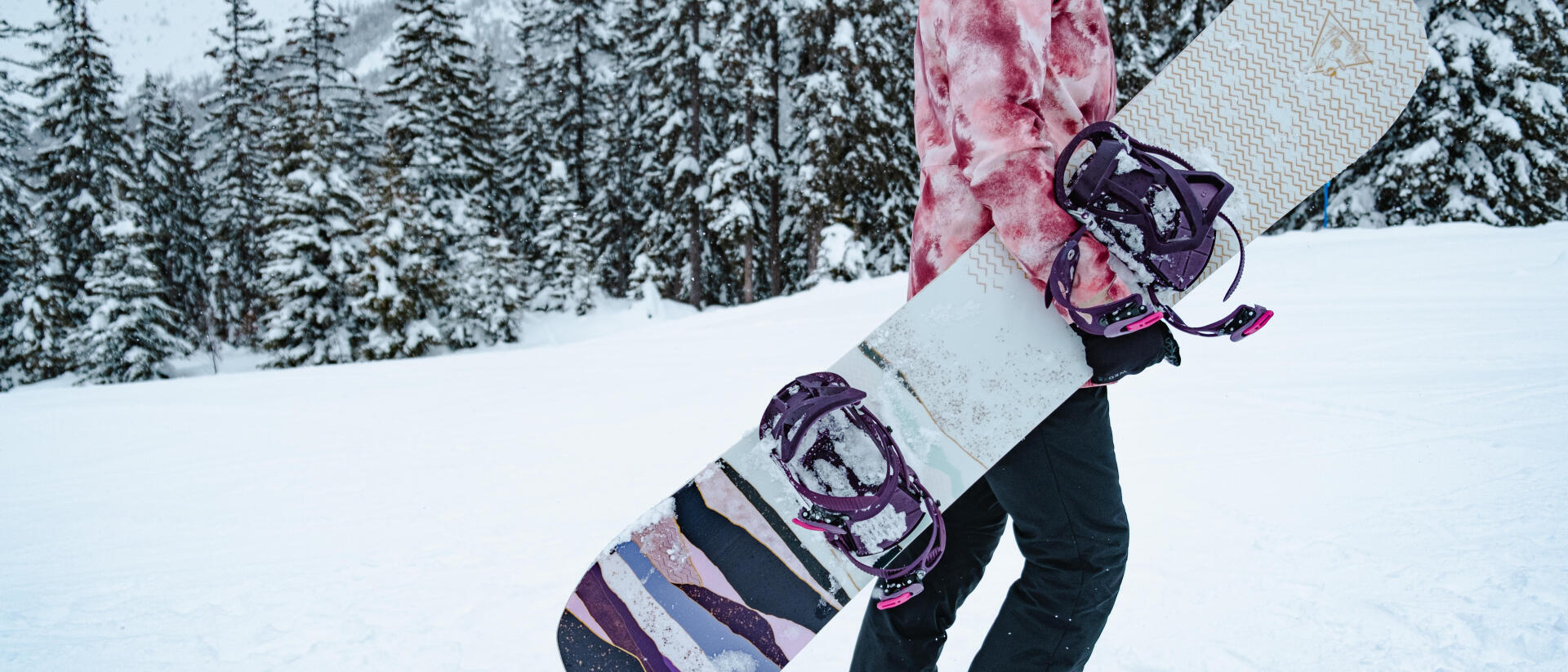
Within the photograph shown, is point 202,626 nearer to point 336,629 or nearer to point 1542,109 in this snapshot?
point 336,629

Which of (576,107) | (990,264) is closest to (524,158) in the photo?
(576,107)

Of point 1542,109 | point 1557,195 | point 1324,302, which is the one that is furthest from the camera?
point 1557,195

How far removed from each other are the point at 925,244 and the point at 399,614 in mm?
1820

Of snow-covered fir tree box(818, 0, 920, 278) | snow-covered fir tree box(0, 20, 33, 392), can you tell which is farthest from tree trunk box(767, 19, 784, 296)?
snow-covered fir tree box(0, 20, 33, 392)

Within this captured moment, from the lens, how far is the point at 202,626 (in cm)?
204

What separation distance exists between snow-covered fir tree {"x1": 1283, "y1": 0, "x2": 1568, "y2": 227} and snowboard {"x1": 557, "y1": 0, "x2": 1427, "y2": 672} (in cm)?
1276

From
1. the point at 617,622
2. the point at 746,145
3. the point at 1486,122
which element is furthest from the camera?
the point at 746,145

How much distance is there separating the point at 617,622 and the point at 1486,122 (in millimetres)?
14828

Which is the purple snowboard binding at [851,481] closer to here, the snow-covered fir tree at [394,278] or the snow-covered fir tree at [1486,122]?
the snow-covered fir tree at [1486,122]

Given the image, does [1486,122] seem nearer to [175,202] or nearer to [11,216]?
[175,202]

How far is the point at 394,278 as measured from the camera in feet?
52.5

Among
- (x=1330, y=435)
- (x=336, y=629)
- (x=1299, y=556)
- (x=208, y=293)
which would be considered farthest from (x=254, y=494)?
(x=208, y=293)

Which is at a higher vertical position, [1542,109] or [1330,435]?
[1542,109]

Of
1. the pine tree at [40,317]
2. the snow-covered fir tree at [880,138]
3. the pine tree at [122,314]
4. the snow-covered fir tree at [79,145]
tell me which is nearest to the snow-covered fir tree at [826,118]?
the snow-covered fir tree at [880,138]
